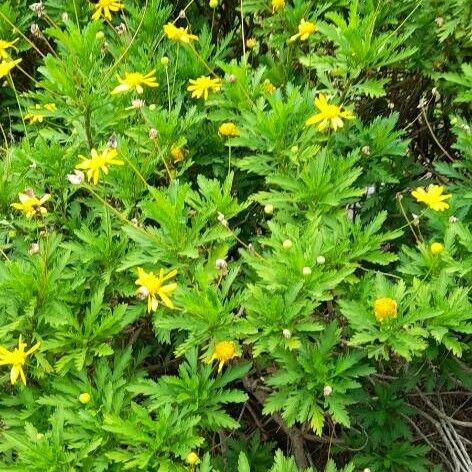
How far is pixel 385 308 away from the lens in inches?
57.0

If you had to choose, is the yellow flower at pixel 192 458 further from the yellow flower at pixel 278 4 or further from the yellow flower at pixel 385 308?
the yellow flower at pixel 278 4

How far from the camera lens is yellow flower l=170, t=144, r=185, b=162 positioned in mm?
1882

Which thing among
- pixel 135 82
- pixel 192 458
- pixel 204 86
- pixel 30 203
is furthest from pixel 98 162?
pixel 192 458

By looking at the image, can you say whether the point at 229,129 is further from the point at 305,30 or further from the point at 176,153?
the point at 305,30

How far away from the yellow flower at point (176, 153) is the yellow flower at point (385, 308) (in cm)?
71

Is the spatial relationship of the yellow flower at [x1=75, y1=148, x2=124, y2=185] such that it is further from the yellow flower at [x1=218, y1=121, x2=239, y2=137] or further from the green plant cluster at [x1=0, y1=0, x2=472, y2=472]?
the yellow flower at [x1=218, y1=121, x2=239, y2=137]

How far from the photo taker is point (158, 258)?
1604 mm

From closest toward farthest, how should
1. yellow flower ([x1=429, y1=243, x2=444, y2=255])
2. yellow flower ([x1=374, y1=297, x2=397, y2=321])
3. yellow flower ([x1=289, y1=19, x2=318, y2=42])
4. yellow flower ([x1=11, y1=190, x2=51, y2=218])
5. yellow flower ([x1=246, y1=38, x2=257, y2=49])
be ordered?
1. yellow flower ([x1=374, y1=297, x2=397, y2=321])
2. yellow flower ([x1=429, y1=243, x2=444, y2=255])
3. yellow flower ([x1=11, y1=190, x2=51, y2=218])
4. yellow flower ([x1=289, y1=19, x2=318, y2=42])
5. yellow flower ([x1=246, y1=38, x2=257, y2=49])

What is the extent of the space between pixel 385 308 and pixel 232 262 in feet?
1.41

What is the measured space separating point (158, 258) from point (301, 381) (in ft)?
1.41

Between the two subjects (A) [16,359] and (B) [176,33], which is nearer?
(A) [16,359]

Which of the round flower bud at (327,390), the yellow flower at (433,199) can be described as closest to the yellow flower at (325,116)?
the yellow flower at (433,199)

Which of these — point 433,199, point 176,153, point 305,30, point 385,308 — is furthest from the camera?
point 305,30

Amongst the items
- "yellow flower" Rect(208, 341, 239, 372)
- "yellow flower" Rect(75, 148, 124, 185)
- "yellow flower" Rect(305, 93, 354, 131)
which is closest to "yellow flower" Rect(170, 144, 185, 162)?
"yellow flower" Rect(75, 148, 124, 185)
